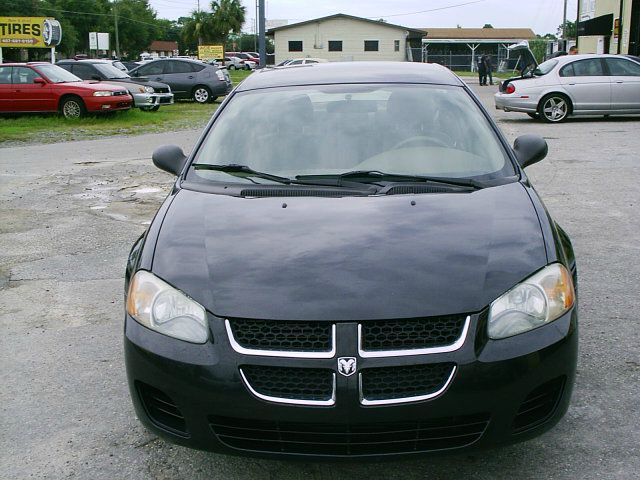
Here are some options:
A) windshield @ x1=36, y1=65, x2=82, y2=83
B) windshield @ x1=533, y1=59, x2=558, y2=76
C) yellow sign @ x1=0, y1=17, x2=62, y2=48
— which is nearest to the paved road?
windshield @ x1=533, y1=59, x2=558, y2=76

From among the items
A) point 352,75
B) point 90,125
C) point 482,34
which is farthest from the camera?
point 482,34

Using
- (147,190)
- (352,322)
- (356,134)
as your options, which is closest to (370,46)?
(147,190)

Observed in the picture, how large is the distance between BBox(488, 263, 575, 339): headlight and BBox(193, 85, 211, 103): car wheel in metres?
24.7

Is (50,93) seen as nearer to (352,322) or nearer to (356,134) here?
(356,134)

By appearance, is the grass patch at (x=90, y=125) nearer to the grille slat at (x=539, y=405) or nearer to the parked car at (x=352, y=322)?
the parked car at (x=352, y=322)

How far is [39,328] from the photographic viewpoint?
16.0 feet

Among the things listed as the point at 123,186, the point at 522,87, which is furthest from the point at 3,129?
the point at 522,87

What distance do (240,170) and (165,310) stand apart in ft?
4.07

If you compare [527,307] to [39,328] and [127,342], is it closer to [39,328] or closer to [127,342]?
[127,342]

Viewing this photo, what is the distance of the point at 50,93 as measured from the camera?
1966 centimetres

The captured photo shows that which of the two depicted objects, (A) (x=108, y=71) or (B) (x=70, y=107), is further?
(A) (x=108, y=71)

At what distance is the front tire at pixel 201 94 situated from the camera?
26.6 meters

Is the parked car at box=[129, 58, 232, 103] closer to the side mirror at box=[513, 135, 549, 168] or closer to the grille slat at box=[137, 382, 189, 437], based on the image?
the side mirror at box=[513, 135, 549, 168]

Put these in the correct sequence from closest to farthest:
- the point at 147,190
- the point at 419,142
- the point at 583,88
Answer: the point at 419,142 → the point at 147,190 → the point at 583,88
